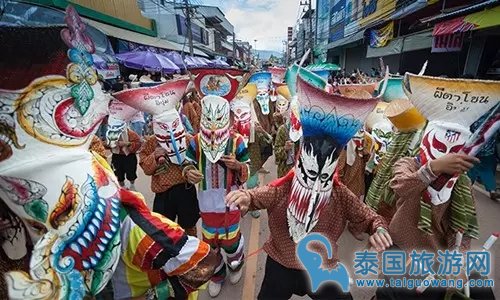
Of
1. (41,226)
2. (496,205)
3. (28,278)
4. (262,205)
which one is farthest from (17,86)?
(496,205)

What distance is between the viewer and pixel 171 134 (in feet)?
8.45

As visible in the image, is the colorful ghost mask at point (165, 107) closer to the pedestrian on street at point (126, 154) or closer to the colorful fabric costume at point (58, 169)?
the colorful fabric costume at point (58, 169)

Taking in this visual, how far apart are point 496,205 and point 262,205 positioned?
15.1 feet

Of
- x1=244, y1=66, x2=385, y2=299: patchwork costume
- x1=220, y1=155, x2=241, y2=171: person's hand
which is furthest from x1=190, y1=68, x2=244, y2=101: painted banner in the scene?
x1=244, y1=66, x2=385, y2=299: patchwork costume

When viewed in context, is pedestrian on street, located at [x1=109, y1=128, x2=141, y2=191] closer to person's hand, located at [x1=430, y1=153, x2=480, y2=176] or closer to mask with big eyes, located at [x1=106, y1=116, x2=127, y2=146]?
mask with big eyes, located at [x1=106, y1=116, x2=127, y2=146]

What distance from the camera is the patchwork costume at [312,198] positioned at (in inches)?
59.1

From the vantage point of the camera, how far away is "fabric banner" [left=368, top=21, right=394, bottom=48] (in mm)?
11445

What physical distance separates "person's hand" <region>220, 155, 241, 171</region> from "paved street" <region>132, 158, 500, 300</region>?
2.93ft

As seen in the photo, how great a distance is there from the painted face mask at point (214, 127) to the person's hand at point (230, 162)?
69 mm

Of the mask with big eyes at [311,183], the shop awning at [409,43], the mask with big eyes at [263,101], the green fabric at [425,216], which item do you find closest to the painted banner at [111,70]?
the mask with big eyes at [263,101]

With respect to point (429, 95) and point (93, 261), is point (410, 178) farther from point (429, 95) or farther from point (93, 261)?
point (93, 261)

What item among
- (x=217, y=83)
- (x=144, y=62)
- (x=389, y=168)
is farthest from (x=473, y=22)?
(x=144, y=62)

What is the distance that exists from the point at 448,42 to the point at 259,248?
724 centimetres

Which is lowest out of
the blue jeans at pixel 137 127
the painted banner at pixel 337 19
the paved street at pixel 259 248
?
the paved street at pixel 259 248
